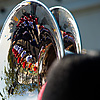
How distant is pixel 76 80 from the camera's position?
27cm

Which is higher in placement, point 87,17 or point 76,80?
point 87,17

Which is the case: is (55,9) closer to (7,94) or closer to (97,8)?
(7,94)

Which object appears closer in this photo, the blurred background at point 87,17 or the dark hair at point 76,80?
the dark hair at point 76,80

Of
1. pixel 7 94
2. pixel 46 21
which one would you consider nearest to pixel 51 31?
pixel 46 21

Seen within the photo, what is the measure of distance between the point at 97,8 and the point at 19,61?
1975mm

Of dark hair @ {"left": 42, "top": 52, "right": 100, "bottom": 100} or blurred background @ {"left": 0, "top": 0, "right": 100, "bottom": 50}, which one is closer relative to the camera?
dark hair @ {"left": 42, "top": 52, "right": 100, "bottom": 100}

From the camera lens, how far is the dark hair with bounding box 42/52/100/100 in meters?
0.27

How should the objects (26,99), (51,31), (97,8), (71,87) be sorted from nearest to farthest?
1. (71,87)
2. (51,31)
3. (26,99)
4. (97,8)

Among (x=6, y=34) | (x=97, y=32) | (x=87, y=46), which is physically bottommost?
(x=87, y=46)

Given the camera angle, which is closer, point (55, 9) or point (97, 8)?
point (55, 9)

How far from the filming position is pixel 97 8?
8.78ft

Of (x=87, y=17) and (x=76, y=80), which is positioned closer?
(x=76, y=80)

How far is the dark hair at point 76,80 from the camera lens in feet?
0.87

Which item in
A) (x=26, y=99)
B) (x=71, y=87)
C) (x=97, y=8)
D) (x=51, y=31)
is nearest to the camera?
(x=71, y=87)
